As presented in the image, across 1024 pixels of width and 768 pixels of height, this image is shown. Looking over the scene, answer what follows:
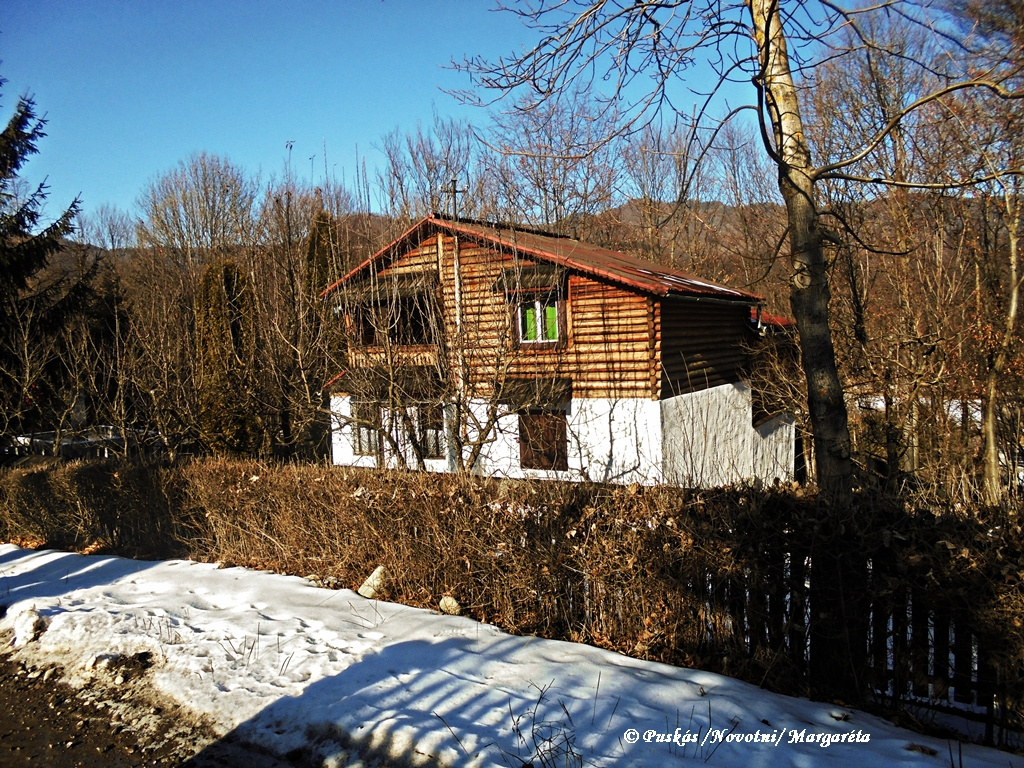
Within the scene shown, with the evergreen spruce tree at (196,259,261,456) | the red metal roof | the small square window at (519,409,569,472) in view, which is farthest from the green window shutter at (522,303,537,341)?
the evergreen spruce tree at (196,259,261,456)

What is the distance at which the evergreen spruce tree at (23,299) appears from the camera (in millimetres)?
15016

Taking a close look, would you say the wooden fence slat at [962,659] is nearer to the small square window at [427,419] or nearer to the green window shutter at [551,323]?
the small square window at [427,419]

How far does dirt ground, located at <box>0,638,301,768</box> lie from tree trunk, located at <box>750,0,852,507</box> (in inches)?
182

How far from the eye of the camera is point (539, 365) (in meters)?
10.2

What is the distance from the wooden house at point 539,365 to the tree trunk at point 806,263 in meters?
0.64

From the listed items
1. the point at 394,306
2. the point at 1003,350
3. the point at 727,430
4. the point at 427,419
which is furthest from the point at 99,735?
the point at 1003,350

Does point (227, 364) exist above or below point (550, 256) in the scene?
below

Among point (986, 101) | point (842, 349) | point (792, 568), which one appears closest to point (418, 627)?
point (792, 568)

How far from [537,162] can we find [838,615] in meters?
19.9

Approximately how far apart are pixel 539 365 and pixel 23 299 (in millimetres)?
13349

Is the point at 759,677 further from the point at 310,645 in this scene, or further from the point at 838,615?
the point at 310,645

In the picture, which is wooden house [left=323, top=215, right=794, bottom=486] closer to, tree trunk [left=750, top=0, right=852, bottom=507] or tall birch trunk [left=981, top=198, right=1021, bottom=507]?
tree trunk [left=750, top=0, right=852, bottom=507]

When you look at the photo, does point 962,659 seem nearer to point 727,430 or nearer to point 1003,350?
point 727,430

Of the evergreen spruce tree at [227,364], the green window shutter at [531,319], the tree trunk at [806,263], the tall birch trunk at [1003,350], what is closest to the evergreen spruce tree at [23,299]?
the evergreen spruce tree at [227,364]
